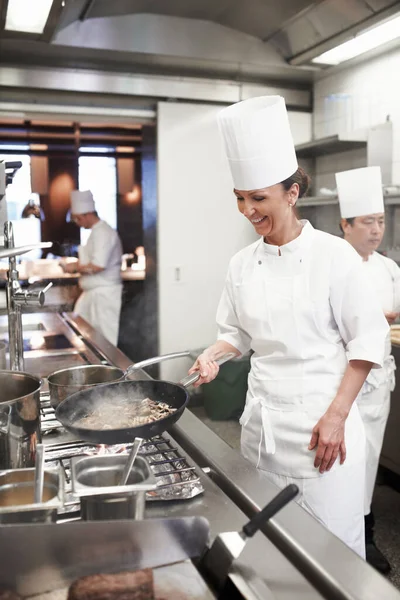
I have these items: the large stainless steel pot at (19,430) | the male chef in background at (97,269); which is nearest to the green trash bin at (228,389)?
the male chef in background at (97,269)

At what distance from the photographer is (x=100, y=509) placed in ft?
2.90

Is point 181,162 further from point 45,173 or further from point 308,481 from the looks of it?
point 308,481

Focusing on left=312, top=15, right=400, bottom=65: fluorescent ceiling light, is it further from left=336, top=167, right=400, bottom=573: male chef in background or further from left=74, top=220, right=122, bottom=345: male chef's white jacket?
left=74, top=220, right=122, bottom=345: male chef's white jacket

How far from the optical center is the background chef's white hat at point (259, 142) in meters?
1.54

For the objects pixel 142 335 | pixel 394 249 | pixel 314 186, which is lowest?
pixel 142 335

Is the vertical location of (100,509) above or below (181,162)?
below

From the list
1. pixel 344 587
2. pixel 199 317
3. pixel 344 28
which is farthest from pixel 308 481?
pixel 199 317

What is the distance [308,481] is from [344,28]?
2.89 meters

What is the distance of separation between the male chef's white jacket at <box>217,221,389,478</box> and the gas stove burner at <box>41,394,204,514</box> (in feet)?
1.21

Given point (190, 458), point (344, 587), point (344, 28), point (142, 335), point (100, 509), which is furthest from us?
point (142, 335)

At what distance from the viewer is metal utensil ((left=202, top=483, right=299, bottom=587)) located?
0.79 metres

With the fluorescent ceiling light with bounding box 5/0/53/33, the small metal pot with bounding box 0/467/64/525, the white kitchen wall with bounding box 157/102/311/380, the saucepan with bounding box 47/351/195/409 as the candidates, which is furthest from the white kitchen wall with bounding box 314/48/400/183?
the small metal pot with bounding box 0/467/64/525

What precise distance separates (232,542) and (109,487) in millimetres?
202

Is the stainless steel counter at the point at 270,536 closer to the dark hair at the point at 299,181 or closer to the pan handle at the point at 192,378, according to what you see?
the pan handle at the point at 192,378
